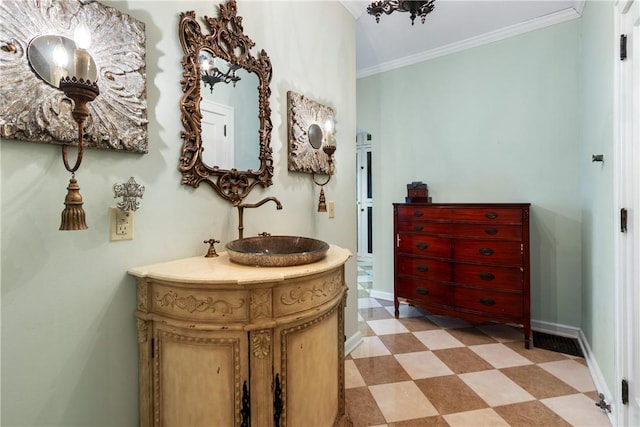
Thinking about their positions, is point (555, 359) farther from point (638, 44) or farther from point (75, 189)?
point (75, 189)

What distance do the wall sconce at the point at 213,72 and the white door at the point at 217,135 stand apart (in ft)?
0.34

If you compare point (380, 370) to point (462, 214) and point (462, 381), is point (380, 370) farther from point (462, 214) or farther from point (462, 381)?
point (462, 214)

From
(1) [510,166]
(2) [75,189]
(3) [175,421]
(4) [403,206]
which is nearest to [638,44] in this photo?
(1) [510,166]

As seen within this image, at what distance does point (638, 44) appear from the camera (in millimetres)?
1354

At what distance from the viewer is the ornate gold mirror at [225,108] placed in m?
1.41

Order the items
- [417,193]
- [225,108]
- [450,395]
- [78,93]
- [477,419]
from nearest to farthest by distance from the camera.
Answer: [78,93], [225,108], [477,419], [450,395], [417,193]

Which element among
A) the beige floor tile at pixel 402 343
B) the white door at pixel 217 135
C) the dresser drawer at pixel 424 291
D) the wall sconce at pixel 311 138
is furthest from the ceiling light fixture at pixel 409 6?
the beige floor tile at pixel 402 343

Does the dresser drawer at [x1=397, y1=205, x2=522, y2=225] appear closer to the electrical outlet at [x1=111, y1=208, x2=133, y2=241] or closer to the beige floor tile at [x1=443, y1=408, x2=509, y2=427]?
the beige floor tile at [x1=443, y1=408, x2=509, y2=427]

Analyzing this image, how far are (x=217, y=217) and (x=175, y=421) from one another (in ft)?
2.75

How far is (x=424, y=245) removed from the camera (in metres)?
2.94

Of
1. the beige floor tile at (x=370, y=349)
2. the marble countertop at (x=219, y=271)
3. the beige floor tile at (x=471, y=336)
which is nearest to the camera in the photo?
the marble countertop at (x=219, y=271)

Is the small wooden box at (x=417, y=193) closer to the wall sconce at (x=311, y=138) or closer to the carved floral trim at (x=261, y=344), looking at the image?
the wall sconce at (x=311, y=138)

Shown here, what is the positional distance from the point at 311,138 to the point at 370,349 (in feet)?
5.60

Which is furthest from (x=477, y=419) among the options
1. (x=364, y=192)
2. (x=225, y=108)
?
(x=364, y=192)
